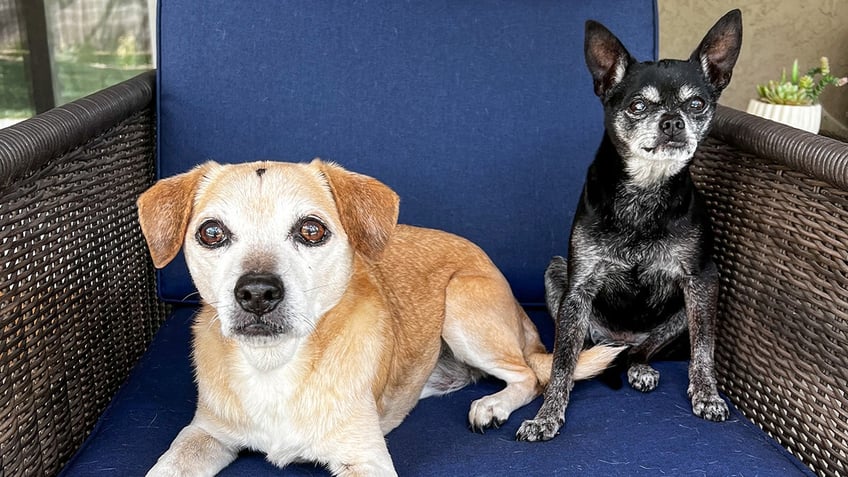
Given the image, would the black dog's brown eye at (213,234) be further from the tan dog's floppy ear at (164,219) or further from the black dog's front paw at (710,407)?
the black dog's front paw at (710,407)

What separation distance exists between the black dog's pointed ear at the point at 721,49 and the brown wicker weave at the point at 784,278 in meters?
0.10

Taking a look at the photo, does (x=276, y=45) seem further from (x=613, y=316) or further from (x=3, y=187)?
(x=613, y=316)

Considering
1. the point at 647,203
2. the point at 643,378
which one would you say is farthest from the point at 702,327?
the point at 647,203

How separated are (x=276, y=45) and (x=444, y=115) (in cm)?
49

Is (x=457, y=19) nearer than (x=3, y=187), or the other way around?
(x=3, y=187)

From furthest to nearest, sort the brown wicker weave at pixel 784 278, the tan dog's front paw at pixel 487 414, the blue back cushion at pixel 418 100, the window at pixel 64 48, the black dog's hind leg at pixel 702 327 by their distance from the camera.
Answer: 1. the window at pixel 64 48
2. the blue back cushion at pixel 418 100
3. the black dog's hind leg at pixel 702 327
4. the tan dog's front paw at pixel 487 414
5. the brown wicker weave at pixel 784 278

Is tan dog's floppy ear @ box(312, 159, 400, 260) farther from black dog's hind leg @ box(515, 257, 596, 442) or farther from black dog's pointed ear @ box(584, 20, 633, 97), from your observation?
black dog's pointed ear @ box(584, 20, 633, 97)

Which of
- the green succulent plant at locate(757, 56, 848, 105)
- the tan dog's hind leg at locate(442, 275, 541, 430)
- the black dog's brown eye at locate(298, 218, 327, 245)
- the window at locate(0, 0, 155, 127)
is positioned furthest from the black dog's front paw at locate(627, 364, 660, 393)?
the window at locate(0, 0, 155, 127)

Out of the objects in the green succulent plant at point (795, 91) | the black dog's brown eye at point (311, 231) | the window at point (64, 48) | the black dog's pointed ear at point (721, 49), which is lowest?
the window at point (64, 48)

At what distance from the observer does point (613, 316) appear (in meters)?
2.11

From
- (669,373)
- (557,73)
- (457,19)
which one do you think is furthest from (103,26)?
(669,373)

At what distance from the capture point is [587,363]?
6.16ft

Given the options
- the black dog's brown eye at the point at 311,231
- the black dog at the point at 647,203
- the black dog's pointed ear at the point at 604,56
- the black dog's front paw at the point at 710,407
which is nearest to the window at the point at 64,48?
the black dog's pointed ear at the point at 604,56

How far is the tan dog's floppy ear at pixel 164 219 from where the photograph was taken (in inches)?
57.4
